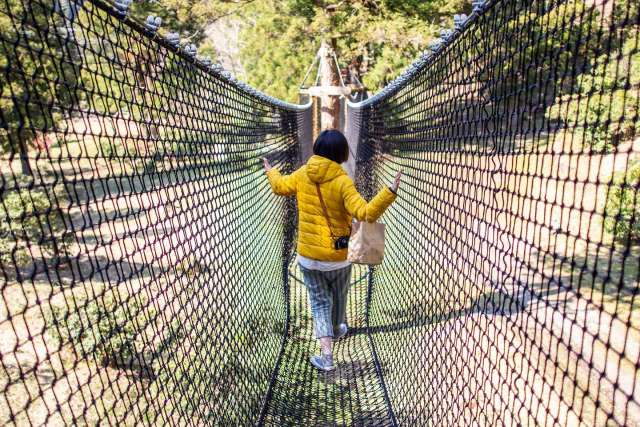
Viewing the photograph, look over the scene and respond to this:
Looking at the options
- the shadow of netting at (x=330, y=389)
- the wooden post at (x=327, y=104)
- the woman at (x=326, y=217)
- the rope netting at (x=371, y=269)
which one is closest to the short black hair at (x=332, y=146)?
the woman at (x=326, y=217)

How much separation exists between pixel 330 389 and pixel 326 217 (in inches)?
41.5

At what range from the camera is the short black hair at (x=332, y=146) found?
2.64m

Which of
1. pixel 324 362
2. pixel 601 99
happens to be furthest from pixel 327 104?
pixel 601 99

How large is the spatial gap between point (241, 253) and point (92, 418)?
1.93 m

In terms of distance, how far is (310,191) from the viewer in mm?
2750

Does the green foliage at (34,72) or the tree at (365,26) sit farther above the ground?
the tree at (365,26)

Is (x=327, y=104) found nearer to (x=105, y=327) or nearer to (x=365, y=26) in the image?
(x=365, y=26)

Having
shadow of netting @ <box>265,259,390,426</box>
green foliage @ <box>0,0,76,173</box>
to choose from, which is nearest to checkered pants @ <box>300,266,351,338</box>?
shadow of netting @ <box>265,259,390,426</box>

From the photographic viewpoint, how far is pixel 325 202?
2.71 metres

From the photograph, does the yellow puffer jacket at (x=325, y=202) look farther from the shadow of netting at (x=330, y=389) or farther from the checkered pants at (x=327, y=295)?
the shadow of netting at (x=330, y=389)

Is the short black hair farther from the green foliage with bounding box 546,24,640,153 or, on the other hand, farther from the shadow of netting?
the shadow of netting

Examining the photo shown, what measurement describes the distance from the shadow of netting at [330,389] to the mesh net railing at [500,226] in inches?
4.4

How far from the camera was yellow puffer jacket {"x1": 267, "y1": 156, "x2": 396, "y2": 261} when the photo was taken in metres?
2.62

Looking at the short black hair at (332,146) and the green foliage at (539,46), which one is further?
the short black hair at (332,146)
